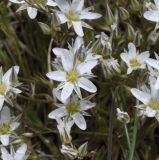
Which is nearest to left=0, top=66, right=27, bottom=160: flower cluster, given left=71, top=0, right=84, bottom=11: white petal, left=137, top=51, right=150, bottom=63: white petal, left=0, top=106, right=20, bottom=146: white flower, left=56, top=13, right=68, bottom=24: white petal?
left=0, top=106, right=20, bottom=146: white flower

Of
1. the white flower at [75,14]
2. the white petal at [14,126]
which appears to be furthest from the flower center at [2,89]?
the white flower at [75,14]

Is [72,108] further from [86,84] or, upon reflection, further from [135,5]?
[135,5]

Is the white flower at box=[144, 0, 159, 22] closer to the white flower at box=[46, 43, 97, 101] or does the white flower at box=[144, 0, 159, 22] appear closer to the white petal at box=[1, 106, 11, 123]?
the white flower at box=[46, 43, 97, 101]

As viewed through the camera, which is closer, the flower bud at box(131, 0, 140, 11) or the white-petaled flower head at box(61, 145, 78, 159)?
the white-petaled flower head at box(61, 145, 78, 159)

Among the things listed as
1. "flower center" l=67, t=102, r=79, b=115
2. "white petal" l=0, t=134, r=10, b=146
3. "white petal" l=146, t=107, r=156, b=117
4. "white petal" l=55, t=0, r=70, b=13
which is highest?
"white petal" l=55, t=0, r=70, b=13

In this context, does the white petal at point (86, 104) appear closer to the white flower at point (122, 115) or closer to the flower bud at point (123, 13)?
the white flower at point (122, 115)

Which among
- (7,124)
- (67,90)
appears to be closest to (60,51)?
(67,90)

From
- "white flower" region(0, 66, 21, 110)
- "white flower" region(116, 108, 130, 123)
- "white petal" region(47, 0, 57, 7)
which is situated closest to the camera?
Answer: "white flower" region(116, 108, 130, 123)

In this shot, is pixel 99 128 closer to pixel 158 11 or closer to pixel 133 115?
pixel 133 115
